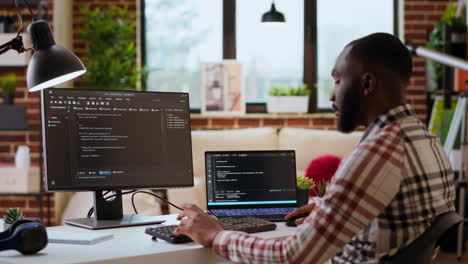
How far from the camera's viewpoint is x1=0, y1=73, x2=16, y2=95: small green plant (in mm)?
4211

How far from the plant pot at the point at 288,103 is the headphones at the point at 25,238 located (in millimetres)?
3442

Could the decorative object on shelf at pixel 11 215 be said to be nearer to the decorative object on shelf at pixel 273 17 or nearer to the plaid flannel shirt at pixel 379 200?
the plaid flannel shirt at pixel 379 200

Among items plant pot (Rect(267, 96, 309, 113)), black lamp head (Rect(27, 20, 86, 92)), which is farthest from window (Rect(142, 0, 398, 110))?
black lamp head (Rect(27, 20, 86, 92))

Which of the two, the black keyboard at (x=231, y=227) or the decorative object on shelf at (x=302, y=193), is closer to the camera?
the black keyboard at (x=231, y=227)

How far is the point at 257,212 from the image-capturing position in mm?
2158

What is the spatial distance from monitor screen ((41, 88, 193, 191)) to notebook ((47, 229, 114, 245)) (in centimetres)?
22

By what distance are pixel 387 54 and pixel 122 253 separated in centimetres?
82

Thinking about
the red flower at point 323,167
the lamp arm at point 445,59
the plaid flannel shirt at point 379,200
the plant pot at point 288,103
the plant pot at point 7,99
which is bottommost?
the red flower at point 323,167

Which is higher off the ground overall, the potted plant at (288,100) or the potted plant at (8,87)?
the potted plant at (8,87)

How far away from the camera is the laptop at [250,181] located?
2.24 m

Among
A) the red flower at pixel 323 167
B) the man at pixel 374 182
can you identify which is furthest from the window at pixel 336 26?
the man at pixel 374 182

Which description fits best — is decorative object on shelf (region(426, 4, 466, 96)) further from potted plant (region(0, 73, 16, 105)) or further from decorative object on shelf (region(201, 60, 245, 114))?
potted plant (region(0, 73, 16, 105))

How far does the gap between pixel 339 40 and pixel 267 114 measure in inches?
34.5

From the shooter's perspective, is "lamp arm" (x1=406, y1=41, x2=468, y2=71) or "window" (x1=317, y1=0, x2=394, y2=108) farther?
"window" (x1=317, y1=0, x2=394, y2=108)
